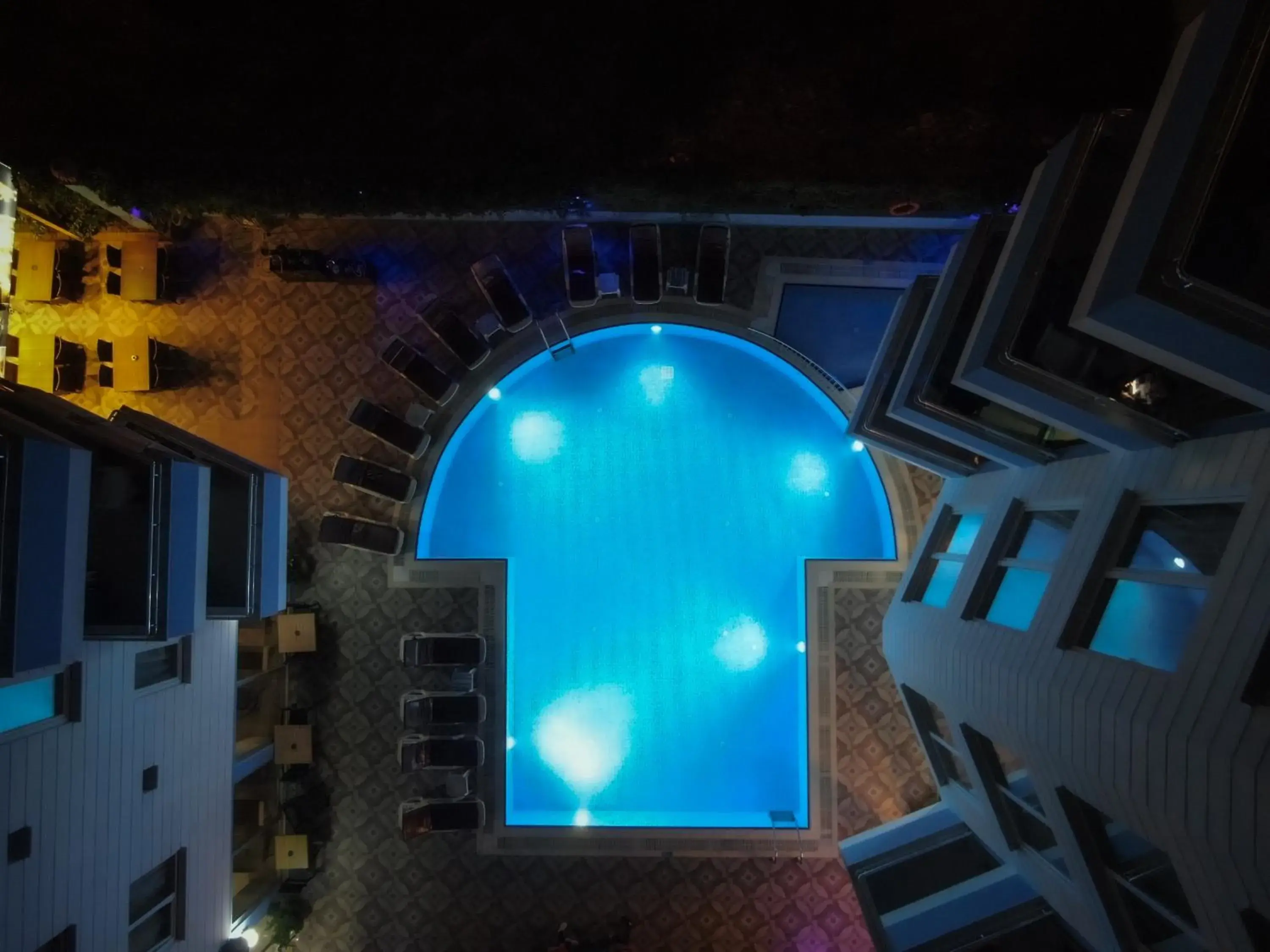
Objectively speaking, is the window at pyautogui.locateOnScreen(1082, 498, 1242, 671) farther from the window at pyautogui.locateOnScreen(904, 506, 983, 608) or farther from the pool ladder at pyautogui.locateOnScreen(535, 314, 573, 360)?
the pool ladder at pyautogui.locateOnScreen(535, 314, 573, 360)

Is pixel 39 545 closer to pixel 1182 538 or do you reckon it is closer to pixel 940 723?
pixel 1182 538

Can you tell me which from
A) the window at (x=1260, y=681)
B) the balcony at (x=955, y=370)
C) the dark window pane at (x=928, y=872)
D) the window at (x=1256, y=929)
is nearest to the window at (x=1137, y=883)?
the window at (x=1256, y=929)

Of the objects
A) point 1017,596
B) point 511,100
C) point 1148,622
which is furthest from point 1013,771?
Result: point 511,100

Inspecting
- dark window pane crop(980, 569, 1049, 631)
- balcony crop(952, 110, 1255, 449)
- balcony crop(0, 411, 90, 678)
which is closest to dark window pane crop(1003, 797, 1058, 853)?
dark window pane crop(980, 569, 1049, 631)

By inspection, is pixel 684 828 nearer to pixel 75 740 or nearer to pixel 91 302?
pixel 75 740

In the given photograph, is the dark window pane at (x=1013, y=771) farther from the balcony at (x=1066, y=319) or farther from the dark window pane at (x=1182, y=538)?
the balcony at (x=1066, y=319)

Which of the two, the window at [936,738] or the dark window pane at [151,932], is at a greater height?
the window at [936,738]
